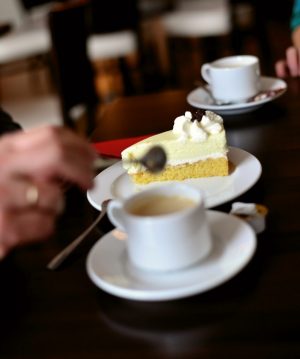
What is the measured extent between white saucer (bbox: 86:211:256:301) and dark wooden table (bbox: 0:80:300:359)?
0.02 m

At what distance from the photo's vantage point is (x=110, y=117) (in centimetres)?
141

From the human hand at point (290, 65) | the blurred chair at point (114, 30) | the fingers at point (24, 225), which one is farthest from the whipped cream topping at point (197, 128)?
the blurred chair at point (114, 30)

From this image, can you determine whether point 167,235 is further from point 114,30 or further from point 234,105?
point 114,30

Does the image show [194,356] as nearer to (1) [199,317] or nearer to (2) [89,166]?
(1) [199,317]

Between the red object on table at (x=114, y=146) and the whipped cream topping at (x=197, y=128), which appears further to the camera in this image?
the red object on table at (x=114, y=146)

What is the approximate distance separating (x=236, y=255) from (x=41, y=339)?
227 mm

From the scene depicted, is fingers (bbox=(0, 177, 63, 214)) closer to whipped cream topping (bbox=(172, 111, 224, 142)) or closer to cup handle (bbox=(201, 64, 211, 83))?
whipped cream topping (bbox=(172, 111, 224, 142))

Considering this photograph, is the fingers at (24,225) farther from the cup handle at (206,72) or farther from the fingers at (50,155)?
the cup handle at (206,72)

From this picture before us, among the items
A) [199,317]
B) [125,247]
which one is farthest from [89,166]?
[199,317]

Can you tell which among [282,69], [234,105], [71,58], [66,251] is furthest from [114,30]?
[66,251]

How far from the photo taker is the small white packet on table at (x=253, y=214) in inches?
31.0

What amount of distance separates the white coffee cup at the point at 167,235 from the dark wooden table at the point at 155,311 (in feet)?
0.14

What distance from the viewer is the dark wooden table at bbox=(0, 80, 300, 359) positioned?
611 mm

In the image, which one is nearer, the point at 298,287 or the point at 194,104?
the point at 298,287
